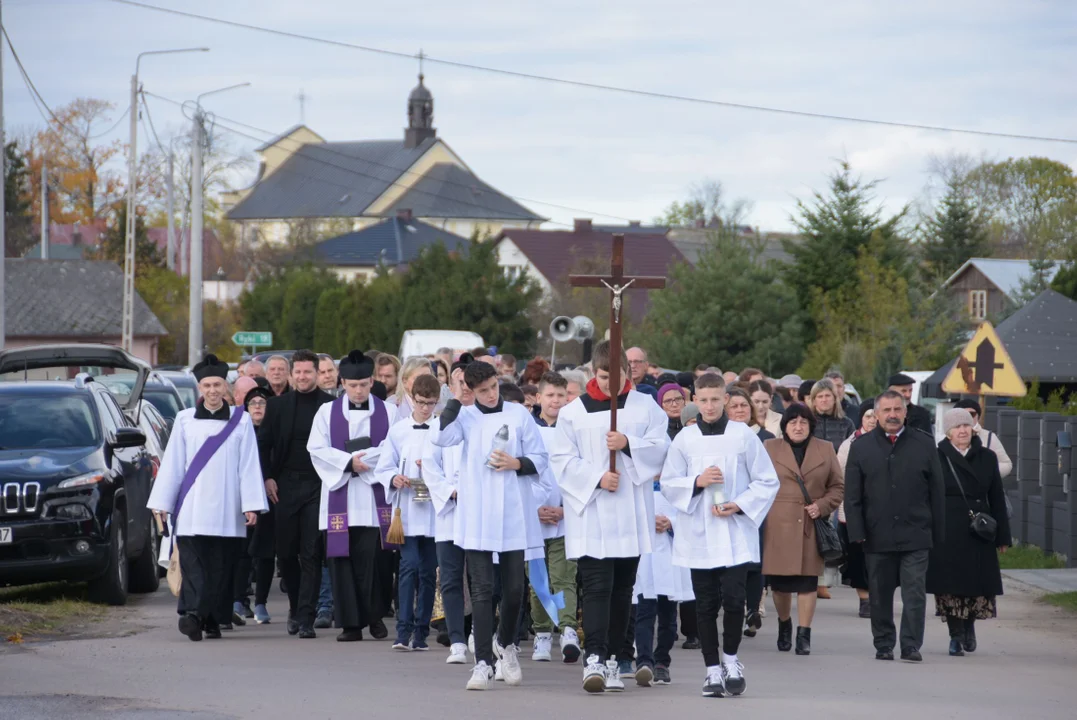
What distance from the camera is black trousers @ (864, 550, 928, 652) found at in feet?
35.9

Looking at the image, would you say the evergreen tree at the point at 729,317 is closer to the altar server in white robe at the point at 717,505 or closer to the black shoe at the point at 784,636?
the black shoe at the point at 784,636

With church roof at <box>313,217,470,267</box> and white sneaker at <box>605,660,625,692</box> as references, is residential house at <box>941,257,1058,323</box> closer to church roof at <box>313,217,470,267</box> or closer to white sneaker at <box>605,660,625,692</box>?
church roof at <box>313,217,470,267</box>

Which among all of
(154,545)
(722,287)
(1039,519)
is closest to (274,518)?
(154,545)

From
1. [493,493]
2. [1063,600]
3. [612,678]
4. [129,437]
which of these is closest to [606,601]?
[612,678]

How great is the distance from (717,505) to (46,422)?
21.5ft

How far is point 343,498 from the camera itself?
11.4 m

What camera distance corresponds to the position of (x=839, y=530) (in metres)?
13.9

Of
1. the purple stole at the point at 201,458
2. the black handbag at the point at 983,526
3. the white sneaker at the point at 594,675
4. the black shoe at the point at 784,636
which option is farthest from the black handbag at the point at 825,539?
the purple stole at the point at 201,458

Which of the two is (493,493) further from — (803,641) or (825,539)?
(825,539)

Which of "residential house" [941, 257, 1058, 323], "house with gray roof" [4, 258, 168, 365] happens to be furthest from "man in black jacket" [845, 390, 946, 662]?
"residential house" [941, 257, 1058, 323]

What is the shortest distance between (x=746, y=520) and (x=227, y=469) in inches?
155

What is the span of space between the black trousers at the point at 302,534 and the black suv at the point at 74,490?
1917 millimetres

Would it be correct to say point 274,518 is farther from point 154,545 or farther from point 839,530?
point 839,530

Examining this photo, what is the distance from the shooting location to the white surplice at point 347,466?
11.3 m
